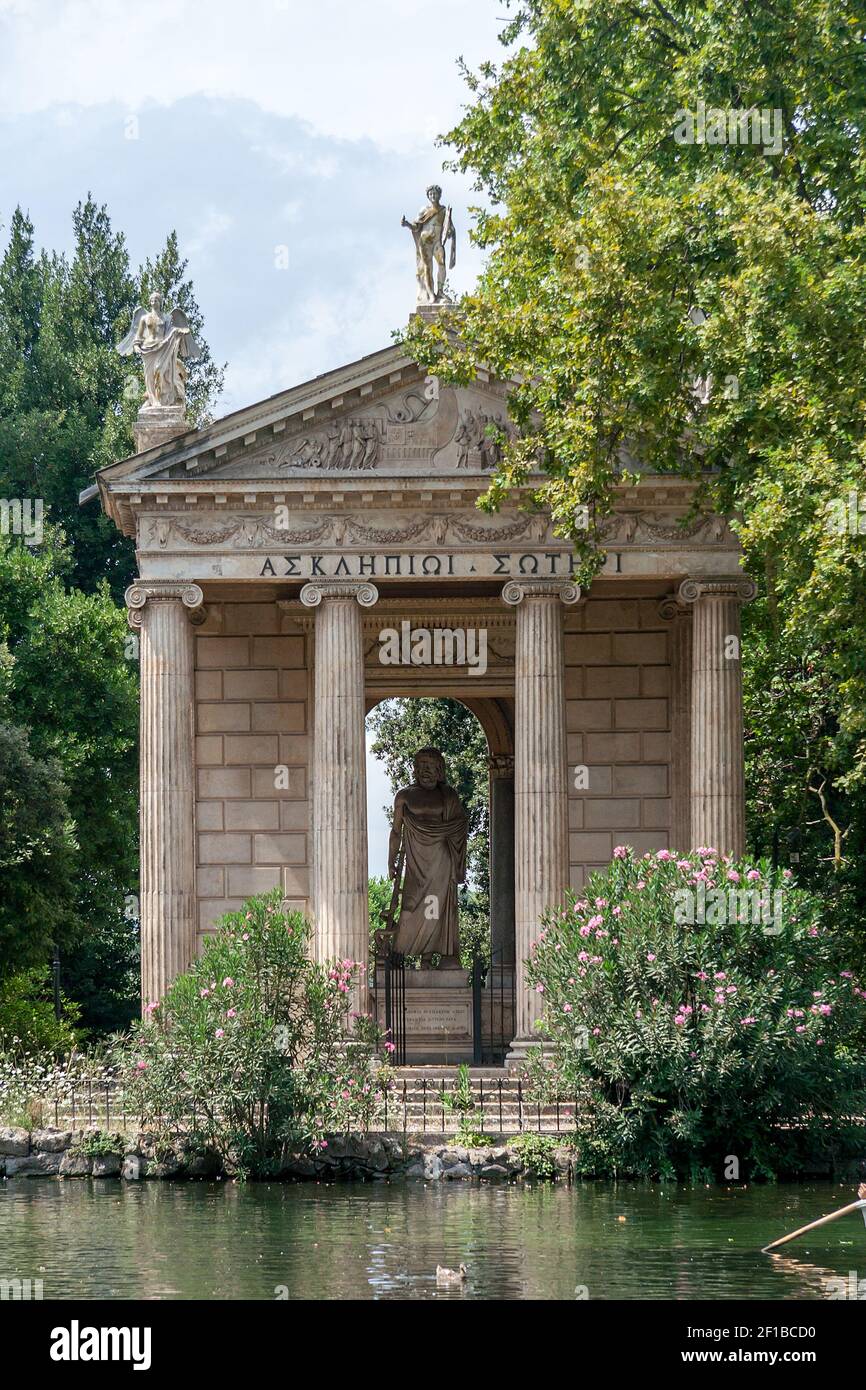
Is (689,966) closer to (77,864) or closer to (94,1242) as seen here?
(94,1242)

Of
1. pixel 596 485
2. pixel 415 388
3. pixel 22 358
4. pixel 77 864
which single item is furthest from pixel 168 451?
pixel 22 358

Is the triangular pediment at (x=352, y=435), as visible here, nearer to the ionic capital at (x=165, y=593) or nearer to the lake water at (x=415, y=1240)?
the ionic capital at (x=165, y=593)

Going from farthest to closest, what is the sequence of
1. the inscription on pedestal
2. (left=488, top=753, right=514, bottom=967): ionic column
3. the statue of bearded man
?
(left=488, top=753, right=514, bottom=967): ionic column → the statue of bearded man → the inscription on pedestal

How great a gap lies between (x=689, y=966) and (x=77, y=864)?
2418 cm

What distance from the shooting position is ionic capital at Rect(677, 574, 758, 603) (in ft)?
120

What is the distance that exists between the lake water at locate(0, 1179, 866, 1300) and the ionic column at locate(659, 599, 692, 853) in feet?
39.6

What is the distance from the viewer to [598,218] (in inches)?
1204

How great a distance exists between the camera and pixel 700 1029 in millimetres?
28719

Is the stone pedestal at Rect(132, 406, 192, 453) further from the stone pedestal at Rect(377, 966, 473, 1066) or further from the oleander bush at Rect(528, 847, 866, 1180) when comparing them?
the oleander bush at Rect(528, 847, 866, 1180)

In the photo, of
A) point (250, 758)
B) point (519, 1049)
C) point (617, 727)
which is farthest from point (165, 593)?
point (519, 1049)

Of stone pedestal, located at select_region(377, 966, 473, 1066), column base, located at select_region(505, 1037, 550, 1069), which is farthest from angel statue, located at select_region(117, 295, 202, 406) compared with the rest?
column base, located at select_region(505, 1037, 550, 1069)

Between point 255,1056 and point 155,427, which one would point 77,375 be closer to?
point 155,427

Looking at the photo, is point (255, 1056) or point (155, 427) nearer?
point (255, 1056)

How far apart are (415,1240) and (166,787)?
49.0 feet
